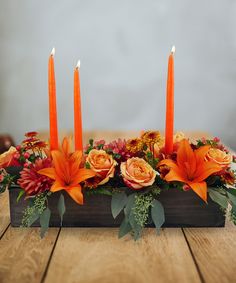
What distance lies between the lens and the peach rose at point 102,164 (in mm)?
894

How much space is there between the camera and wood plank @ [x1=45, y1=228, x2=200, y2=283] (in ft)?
2.39

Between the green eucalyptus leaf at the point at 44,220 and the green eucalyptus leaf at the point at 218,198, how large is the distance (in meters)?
0.36

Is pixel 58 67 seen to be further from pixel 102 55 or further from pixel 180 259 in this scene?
pixel 180 259

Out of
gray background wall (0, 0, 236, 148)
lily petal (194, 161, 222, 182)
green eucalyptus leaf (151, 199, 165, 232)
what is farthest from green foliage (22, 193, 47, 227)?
gray background wall (0, 0, 236, 148)

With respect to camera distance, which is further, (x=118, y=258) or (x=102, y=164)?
(x=102, y=164)

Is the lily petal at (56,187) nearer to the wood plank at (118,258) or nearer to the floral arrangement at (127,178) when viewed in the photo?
the floral arrangement at (127,178)

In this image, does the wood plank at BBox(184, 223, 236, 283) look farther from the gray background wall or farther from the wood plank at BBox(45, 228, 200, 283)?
the gray background wall

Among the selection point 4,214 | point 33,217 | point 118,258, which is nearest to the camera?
point 118,258

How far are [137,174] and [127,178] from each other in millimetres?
23

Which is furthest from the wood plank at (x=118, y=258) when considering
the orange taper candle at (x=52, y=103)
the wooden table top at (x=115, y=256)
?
the orange taper candle at (x=52, y=103)

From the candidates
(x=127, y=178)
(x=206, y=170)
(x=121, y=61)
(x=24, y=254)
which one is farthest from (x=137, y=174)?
(x=121, y=61)

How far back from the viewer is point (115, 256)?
31.6 inches

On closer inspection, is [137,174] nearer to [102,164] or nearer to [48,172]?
[102,164]

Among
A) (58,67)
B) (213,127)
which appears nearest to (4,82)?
(58,67)
